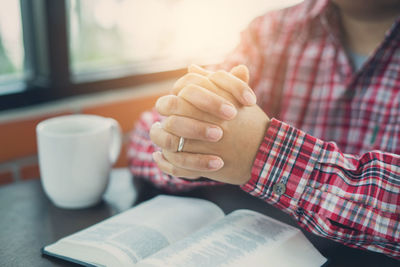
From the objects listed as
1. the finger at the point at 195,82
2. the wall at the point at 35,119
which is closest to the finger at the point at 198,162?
the finger at the point at 195,82

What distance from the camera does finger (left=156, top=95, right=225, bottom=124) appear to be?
0.64 meters

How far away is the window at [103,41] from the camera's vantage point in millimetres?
1063

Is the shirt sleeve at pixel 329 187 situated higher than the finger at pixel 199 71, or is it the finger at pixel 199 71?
the finger at pixel 199 71

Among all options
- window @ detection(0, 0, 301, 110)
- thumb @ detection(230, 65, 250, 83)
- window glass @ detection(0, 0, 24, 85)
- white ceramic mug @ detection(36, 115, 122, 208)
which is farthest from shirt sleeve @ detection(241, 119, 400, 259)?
window glass @ detection(0, 0, 24, 85)

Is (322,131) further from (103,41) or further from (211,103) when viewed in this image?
(103,41)

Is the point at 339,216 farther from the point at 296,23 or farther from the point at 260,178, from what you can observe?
the point at 296,23

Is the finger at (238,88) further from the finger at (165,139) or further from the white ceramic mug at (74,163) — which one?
the white ceramic mug at (74,163)

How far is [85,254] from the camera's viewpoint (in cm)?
56

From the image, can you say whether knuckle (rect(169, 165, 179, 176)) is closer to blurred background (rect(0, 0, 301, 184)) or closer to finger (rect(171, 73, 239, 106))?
finger (rect(171, 73, 239, 106))

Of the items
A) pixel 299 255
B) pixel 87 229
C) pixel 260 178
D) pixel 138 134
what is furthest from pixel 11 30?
pixel 299 255

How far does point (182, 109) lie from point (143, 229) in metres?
0.19

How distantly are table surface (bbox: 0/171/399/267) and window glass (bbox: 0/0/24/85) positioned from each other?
1.33ft

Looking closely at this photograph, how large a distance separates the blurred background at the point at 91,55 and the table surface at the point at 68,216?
28 centimetres

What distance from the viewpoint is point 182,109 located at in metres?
0.65
